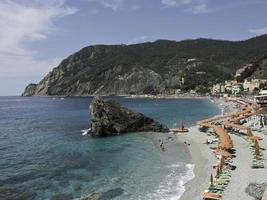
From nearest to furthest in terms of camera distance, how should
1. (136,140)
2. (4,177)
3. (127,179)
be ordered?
(127,179) < (4,177) < (136,140)

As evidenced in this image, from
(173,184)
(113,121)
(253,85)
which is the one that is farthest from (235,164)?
(253,85)

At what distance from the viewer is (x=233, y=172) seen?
111 ft

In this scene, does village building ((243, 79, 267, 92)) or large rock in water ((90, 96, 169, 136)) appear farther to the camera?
village building ((243, 79, 267, 92))

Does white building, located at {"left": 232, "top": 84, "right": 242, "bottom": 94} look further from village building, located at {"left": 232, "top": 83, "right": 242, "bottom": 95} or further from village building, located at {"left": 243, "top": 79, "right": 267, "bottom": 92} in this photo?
village building, located at {"left": 243, "top": 79, "right": 267, "bottom": 92}

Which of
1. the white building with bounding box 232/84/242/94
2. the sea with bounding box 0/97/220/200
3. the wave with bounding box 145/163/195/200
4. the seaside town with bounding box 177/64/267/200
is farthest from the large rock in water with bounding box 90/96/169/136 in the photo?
the white building with bounding box 232/84/242/94

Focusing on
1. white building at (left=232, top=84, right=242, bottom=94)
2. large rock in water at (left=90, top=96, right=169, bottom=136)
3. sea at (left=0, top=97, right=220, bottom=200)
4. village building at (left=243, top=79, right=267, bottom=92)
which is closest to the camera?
sea at (left=0, top=97, right=220, bottom=200)

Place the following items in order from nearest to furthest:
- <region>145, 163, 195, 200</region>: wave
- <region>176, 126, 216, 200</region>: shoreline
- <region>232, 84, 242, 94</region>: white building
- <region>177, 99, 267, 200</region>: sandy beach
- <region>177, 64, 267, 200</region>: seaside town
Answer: <region>177, 64, 267, 200</region>: seaside town, <region>177, 99, 267, 200</region>: sandy beach, <region>145, 163, 195, 200</region>: wave, <region>176, 126, 216, 200</region>: shoreline, <region>232, 84, 242, 94</region>: white building

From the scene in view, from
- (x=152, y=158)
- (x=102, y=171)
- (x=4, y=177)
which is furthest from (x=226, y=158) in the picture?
(x=4, y=177)

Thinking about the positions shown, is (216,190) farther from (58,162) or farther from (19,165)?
(19,165)

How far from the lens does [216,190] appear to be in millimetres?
28375

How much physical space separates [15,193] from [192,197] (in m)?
15.3

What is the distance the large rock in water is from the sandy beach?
15.1m

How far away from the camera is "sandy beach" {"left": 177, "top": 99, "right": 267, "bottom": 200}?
93.4 ft

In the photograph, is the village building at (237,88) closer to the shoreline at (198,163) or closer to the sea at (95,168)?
the shoreline at (198,163)
